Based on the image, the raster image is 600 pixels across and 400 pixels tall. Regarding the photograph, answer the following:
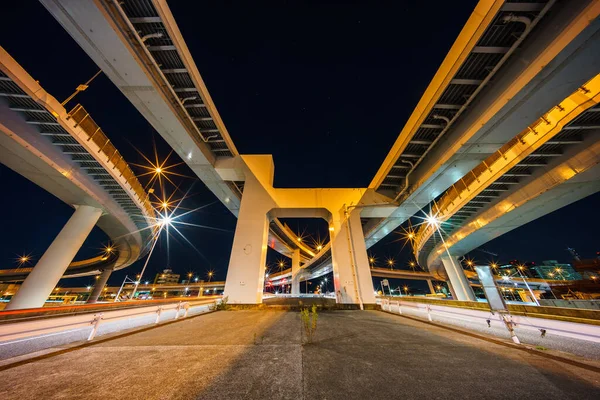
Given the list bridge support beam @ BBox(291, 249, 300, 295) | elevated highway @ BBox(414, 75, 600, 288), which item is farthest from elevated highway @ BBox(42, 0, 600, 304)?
bridge support beam @ BBox(291, 249, 300, 295)

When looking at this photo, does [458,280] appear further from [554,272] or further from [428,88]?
[554,272]

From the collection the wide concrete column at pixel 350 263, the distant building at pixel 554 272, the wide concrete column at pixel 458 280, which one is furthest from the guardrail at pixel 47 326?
the distant building at pixel 554 272

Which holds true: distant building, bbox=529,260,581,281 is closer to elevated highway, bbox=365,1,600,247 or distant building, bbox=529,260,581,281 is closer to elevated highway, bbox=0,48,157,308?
elevated highway, bbox=365,1,600,247

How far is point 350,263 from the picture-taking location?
11.6m

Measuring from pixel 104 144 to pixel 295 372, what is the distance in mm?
15599

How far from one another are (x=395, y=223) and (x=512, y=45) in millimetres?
11576

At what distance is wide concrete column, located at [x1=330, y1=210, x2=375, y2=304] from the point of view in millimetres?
10858

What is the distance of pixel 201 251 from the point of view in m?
76.8

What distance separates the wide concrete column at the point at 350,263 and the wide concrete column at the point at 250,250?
4.56 metres

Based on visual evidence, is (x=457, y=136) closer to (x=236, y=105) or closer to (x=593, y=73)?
(x=593, y=73)

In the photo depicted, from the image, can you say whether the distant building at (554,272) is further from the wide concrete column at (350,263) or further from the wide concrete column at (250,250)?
the wide concrete column at (250,250)

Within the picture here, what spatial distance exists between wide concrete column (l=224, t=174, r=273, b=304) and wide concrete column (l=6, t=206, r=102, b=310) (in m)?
12.4

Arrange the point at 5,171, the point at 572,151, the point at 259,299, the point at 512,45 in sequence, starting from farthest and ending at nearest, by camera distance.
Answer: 1. the point at 5,171
2. the point at 259,299
3. the point at 572,151
4. the point at 512,45

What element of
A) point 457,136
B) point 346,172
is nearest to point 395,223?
point 457,136
